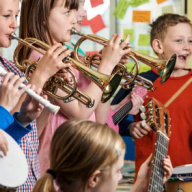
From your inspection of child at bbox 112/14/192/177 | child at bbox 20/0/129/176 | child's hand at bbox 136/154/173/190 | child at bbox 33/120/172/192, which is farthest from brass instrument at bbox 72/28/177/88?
child at bbox 33/120/172/192

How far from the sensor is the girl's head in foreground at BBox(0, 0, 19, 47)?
158 centimetres

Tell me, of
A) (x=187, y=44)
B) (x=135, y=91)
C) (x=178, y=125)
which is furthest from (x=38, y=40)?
(x=187, y=44)

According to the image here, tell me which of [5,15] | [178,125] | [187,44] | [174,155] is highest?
[5,15]

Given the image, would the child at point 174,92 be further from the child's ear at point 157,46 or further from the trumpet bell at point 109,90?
the trumpet bell at point 109,90

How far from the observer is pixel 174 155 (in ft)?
7.52

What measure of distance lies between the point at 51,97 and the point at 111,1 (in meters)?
2.90

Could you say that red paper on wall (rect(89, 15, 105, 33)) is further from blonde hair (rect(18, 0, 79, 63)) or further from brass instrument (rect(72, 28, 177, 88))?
blonde hair (rect(18, 0, 79, 63))

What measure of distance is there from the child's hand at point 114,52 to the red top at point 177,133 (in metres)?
0.62

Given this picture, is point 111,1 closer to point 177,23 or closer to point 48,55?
point 177,23

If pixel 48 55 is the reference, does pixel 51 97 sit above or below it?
below

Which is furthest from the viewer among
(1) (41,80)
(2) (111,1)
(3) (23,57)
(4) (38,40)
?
(2) (111,1)

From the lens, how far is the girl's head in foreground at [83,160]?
3.94ft

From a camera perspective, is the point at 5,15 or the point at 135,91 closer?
the point at 5,15

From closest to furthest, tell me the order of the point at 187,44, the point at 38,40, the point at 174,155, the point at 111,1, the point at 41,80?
the point at 41,80
the point at 38,40
the point at 174,155
the point at 187,44
the point at 111,1
